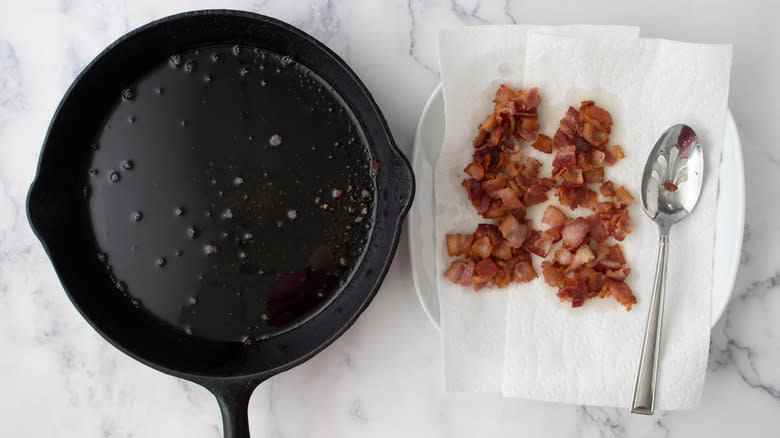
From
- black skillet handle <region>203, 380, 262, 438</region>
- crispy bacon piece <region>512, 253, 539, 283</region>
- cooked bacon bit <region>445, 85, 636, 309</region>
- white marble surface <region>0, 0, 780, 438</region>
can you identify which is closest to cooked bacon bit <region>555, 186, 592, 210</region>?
cooked bacon bit <region>445, 85, 636, 309</region>

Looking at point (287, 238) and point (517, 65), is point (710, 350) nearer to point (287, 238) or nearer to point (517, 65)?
point (517, 65)

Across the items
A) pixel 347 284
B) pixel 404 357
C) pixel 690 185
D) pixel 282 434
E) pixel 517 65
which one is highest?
pixel 517 65

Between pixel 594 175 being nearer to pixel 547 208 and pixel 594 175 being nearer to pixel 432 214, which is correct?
pixel 547 208

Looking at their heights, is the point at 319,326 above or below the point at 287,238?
below

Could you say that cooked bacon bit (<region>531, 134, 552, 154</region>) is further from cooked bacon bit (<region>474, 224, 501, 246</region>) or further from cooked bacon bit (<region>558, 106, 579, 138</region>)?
cooked bacon bit (<region>474, 224, 501, 246</region>)

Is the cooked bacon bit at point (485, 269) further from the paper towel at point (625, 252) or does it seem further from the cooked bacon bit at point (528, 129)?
the cooked bacon bit at point (528, 129)

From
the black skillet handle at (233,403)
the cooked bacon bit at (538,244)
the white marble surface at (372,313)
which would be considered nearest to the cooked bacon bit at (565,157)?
the cooked bacon bit at (538,244)

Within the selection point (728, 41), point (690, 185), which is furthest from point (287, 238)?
point (728, 41)
